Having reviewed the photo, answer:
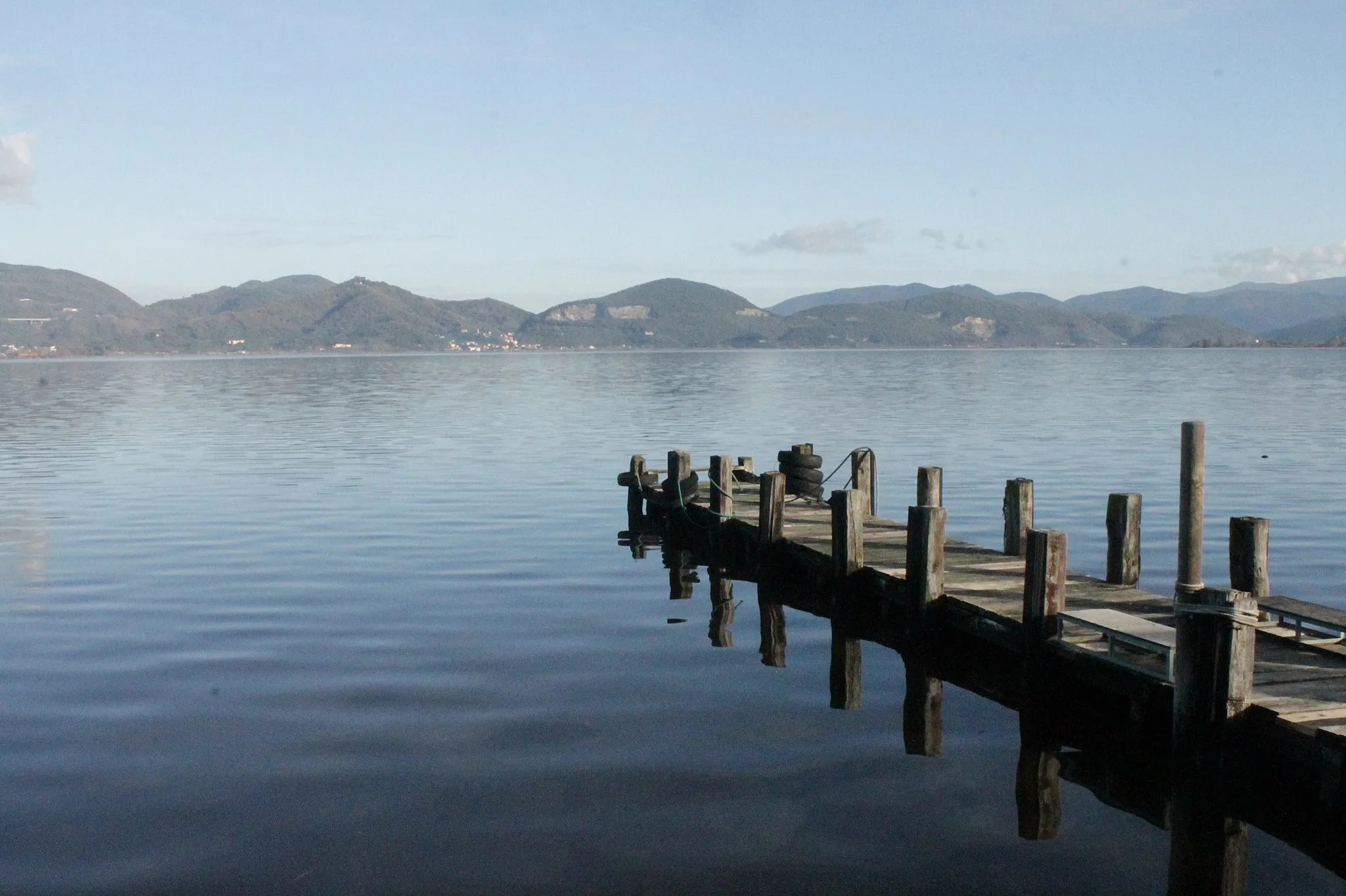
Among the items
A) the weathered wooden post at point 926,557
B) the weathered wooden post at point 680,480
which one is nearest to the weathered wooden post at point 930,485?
the weathered wooden post at point 926,557

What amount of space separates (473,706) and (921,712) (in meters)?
4.68

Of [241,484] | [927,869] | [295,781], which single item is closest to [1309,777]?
[927,869]

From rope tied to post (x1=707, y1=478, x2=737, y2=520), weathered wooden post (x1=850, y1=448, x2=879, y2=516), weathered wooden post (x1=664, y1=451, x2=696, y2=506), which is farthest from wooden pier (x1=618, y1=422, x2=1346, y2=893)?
weathered wooden post (x1=664, y1=451, x2=696, y2=506)

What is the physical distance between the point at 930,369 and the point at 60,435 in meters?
111

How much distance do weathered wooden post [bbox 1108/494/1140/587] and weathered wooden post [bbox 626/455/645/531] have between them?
11100 mm

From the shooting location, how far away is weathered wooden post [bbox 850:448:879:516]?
21.2 metres

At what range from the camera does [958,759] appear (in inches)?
456

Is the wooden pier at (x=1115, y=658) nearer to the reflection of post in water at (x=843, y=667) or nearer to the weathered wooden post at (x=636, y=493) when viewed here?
the reflection of post in water at (x=843, y=667)

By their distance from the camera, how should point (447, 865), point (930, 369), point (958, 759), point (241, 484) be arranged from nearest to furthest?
point (447, 865) → point (958, 759) → point (241, 484) → point (930, 369)

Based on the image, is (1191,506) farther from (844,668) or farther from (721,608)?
(721,608)

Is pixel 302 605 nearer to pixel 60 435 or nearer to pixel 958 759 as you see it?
pixel 958 759

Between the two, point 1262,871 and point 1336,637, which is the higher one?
point 1336,637

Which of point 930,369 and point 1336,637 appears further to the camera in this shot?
point 930,369

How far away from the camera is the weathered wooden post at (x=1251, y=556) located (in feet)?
45.0
